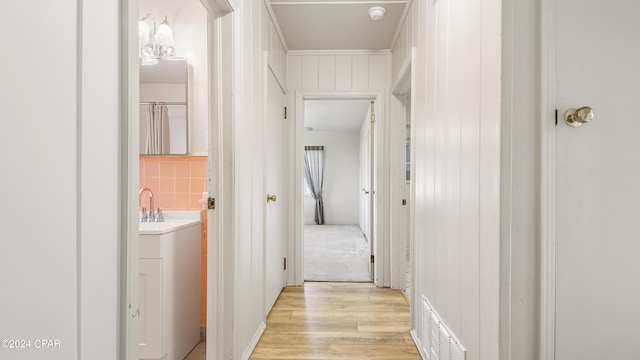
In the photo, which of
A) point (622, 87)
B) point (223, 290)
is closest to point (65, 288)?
point (223, 290)

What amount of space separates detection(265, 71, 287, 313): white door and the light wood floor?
210 millimetres

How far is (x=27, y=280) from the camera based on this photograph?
0.55 meters

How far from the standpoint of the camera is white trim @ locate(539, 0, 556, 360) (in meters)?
0.98

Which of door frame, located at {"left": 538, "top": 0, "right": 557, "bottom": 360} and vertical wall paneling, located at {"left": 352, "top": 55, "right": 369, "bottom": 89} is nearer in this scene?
door frame, located at {"left": 538, "top": 0, "right": 557, "bottom": 360}

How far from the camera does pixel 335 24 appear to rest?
267cm

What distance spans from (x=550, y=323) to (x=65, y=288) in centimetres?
132

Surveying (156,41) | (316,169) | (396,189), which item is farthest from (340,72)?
(316,169)

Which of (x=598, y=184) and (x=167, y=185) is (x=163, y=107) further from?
(x=598, y=184)

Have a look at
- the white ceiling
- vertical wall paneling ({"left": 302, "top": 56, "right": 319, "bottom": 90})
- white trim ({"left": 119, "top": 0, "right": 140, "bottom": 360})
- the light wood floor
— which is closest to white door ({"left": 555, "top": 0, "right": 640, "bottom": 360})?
the light wood floor

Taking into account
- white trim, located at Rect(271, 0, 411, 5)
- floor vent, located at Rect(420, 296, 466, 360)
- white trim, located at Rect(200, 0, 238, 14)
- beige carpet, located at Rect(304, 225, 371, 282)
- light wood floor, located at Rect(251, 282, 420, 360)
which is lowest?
beige carpet, located at Rect(304, 225, 371, 282)

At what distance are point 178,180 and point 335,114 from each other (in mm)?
4443

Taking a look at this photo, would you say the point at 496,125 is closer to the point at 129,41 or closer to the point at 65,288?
the point at 129,41

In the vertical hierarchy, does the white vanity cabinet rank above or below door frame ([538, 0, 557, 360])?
below

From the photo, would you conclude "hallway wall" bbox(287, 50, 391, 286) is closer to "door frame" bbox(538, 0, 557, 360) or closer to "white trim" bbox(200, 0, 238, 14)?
"white trim" bbox(200, 0, 238, 14)
